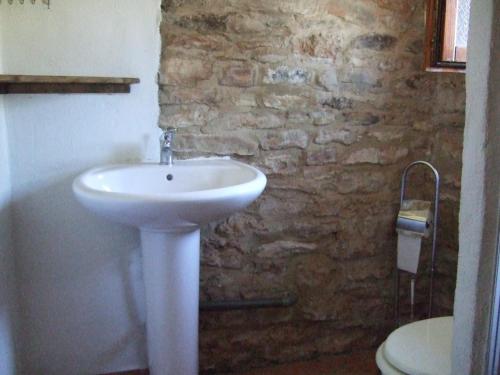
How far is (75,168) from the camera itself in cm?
178

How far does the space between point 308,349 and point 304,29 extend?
56.5 inches

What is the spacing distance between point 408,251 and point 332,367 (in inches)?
24.9

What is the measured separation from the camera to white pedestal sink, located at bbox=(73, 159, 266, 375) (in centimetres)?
132

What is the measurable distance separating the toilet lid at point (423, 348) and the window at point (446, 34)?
116cm

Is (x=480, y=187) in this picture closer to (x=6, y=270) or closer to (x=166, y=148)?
(x=166, y=148)

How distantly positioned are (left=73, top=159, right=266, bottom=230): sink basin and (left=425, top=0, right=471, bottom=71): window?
106cm

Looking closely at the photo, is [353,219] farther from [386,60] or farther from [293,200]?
[386,60]

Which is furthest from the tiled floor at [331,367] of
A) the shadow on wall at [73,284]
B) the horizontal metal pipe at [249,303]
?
the shadow on wall at [73,284]

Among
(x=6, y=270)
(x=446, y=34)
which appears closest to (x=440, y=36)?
(x=446, y=34)

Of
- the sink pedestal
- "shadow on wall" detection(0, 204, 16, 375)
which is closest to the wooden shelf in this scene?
"shadow on wall" detection(0, 204, 16, 375)

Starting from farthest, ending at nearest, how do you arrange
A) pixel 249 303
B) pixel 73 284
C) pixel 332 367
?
1. pixel 332 367
2. pixel 249 303
3. pixel 73 284

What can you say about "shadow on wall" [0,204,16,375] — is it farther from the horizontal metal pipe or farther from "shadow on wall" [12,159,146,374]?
the horizontal metal pipe

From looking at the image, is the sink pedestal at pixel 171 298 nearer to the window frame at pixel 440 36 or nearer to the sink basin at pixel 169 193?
the sink basin at pixel 169 193

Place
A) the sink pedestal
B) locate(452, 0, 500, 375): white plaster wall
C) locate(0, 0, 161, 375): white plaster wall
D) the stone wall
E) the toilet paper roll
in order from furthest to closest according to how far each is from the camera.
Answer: the toilet paper roll → the stone wall → locate(0, 0, 161, 375): white plaster wall → the sink pedestal → locate(452, 0, 500, 375): white plaster wall
